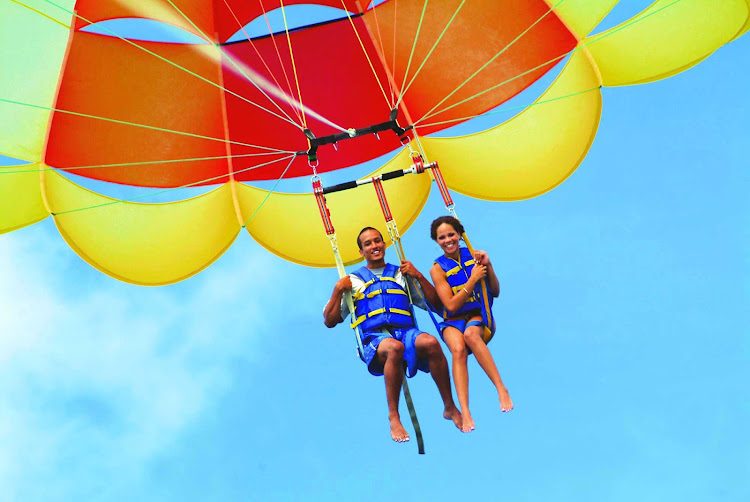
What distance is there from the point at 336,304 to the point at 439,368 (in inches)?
28.3

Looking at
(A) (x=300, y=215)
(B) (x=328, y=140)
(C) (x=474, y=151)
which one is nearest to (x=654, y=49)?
(C) (x=474, y=151)

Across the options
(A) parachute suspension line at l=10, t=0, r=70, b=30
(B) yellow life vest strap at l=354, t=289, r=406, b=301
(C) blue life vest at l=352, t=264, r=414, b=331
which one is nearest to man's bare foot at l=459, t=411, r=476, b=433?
(C) blue life vest at l=352, t=264, r=414, b=331

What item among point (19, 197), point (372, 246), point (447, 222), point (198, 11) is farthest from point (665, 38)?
point (19, 197)

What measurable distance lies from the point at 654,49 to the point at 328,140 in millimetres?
2216

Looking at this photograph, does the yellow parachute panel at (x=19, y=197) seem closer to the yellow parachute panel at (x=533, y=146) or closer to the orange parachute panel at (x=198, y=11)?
the orange parachute panel at (x=198, y=11)

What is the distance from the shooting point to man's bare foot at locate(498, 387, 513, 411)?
186 inches

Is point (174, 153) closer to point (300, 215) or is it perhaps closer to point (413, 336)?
point (300, 215)


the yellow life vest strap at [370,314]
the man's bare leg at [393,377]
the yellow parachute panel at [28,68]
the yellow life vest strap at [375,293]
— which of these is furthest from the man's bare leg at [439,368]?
the yellow parachute panel at [28,68]

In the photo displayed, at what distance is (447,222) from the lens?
17.4 feet

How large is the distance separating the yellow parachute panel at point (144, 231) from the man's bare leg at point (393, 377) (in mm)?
2180

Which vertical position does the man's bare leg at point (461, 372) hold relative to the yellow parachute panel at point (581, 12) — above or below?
below

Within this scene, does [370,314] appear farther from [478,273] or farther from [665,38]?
[665,38]

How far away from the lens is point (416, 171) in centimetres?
538

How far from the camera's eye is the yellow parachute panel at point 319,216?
6645mm
